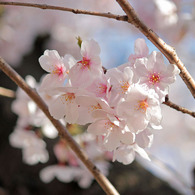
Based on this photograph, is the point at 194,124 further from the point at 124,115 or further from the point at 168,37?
the point at 124,115

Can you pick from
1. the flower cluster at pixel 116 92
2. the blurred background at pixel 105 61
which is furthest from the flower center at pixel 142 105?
the blurred background at pixel 105 61

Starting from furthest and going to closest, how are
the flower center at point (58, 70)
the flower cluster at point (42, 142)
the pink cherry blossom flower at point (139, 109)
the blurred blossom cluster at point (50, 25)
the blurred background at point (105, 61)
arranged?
the blurred blossom cluster at point (50, 25)
the blurred background at point (105, 61)
the flower cluster at point (42, 142)
the flower center at point (58, 70)
the pink cherry blossom flower at point (139, 109)

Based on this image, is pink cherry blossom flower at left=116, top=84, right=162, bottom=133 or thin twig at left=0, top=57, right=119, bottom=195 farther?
thin twig at left=0, top=57, right=119, bottom=195

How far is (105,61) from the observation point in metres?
3.34

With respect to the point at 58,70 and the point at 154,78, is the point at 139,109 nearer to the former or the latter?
the point at 154,78

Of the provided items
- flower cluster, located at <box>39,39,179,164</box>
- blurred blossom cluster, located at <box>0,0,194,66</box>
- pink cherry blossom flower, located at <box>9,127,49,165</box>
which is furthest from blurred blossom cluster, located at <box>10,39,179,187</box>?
blurred blossom cluster, located at <box>0,0,194,66</box>

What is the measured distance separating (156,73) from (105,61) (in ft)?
9.32

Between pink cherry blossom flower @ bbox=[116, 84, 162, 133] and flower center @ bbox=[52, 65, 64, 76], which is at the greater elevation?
flower center @ bbox=[52, 65, 64, 76]

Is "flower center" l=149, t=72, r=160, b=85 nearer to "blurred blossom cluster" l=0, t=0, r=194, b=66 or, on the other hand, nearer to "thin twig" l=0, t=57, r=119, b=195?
"thin twig" l=0, t=57, r=119, b=195

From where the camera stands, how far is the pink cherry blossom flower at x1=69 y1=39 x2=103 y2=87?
1.72 ft

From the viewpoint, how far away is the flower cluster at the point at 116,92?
0.49 metres

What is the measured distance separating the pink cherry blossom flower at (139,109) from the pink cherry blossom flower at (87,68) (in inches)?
2.9

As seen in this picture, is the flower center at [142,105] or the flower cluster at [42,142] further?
the flower cluster at [42,142]

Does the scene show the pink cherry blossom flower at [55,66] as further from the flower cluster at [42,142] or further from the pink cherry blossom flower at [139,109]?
the flower cluster at [42,142]
